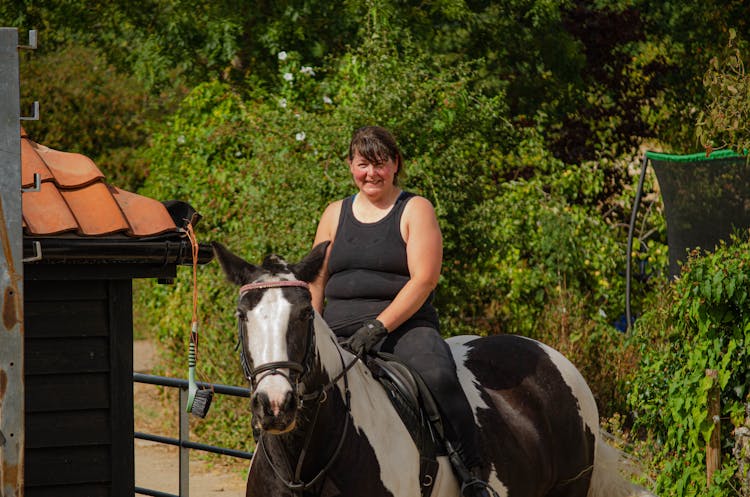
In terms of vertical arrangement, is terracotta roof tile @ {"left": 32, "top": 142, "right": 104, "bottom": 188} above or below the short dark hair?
below

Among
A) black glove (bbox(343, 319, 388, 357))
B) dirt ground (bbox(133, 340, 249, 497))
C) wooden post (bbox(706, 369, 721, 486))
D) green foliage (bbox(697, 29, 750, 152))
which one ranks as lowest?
dirt ground (bbox(133, 340, 249, 497))

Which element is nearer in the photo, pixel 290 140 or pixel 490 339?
pixel 490 339

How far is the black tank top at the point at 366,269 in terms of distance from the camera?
471 cm

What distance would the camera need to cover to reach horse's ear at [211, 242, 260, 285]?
4000 millimetres

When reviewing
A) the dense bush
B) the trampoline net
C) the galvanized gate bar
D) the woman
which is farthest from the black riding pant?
the dense bush

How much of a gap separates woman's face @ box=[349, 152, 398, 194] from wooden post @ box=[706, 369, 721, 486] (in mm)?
2885

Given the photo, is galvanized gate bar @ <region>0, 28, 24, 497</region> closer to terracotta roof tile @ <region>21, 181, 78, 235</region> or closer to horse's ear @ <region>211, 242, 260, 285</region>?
horse's ear @ <region>211, 242, 260, 285</region>

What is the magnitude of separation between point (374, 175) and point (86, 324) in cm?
154

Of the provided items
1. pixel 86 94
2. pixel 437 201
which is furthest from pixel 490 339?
pixel 86 94

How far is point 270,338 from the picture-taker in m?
3.76

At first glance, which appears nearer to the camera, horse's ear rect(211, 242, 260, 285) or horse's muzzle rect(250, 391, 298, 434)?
horse's muzzle rect(250, 391, 298, 434)

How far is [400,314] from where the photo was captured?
4547 mm

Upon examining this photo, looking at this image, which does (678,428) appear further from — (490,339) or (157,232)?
(157,232)

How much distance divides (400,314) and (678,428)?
3.10m
